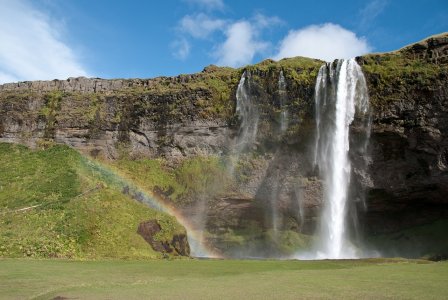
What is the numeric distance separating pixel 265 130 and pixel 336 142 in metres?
7.71

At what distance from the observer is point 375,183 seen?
4134 cm

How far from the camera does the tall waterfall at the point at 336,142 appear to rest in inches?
1645

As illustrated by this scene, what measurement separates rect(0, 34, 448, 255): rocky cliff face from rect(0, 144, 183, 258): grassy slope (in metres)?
9.15

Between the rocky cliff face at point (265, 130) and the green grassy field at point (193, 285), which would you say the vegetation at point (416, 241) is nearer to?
the rocky cliff face at point (265, 130)

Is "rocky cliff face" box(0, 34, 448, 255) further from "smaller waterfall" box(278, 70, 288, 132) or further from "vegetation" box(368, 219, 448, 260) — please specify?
"vegetation" box(368, 219, 448, 260)

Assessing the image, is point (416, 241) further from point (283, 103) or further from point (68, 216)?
point (68, 216)

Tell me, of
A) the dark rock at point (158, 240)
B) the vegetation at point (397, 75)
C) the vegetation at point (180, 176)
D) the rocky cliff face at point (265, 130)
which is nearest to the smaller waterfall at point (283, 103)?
the rocky cliff face at point (265, 130)

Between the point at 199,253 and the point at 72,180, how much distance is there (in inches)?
557

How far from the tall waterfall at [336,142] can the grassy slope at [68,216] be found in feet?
48.7

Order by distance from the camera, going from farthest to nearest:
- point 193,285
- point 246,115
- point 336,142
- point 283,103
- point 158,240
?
point 246,115
point 283,103
point 336,142
point 158,240
point 193,285

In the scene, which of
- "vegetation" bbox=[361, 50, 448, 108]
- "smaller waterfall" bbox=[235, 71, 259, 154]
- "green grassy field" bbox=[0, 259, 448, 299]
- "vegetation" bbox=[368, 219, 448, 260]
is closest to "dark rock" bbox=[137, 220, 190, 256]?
"green grassy field" bbox=[0, 259, 448, 299]

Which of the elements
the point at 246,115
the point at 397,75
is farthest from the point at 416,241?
the point at 246,115

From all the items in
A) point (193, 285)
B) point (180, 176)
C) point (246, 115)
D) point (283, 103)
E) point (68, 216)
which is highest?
point (283, 103)

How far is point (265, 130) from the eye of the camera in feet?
153
